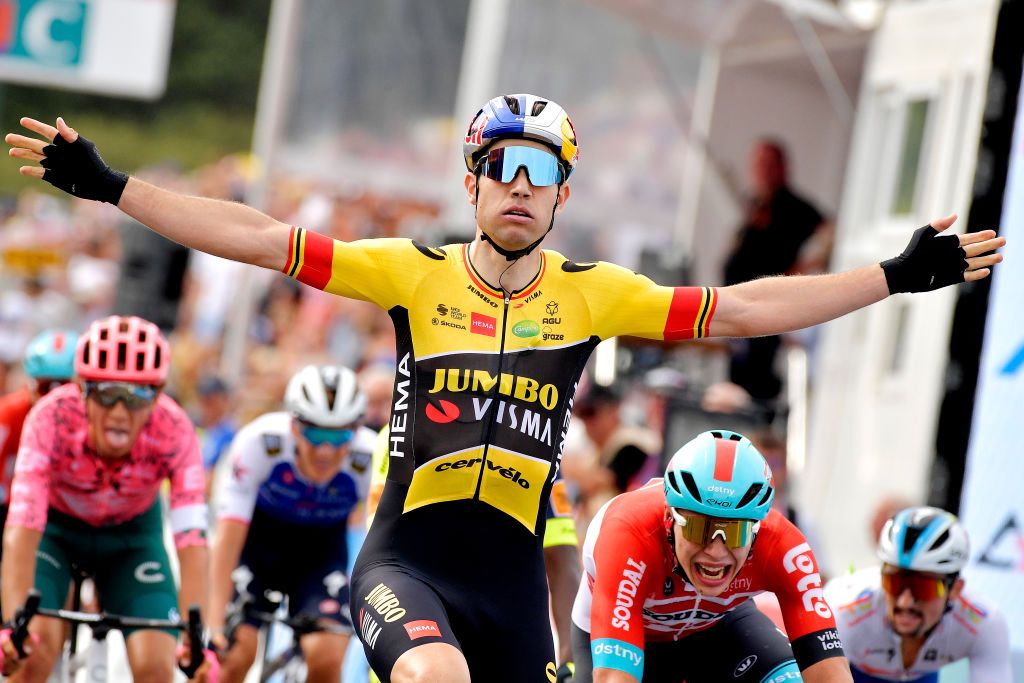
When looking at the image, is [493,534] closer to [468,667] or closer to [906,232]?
[468,667]

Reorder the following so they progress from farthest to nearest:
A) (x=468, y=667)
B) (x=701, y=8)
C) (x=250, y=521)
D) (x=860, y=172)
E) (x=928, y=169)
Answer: (x=701, y=8), (x=860, y=172), (x=928, y=169), (x=250, y=521), (x=468, y=667)

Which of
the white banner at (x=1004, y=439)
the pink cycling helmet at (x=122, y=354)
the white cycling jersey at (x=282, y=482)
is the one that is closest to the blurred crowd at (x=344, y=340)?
the white banner at (x=1004, y=439)

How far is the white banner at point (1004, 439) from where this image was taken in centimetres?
825

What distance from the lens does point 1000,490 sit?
832 cm

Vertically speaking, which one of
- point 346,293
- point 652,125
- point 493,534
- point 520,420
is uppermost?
point 652,125

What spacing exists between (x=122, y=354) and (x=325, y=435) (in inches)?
50.7

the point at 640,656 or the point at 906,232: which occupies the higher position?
the point at 906,232

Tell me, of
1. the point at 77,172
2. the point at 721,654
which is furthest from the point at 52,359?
the point at 721,654

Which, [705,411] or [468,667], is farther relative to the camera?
[705,411]

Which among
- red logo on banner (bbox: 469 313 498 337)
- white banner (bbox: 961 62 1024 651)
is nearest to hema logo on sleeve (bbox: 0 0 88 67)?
white banner (bbox: 961 62 1024 651)

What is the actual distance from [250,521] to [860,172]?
25.8 ft

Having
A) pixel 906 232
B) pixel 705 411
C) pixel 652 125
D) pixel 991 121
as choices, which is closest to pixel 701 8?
pixel 652 125

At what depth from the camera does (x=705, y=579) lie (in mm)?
5383

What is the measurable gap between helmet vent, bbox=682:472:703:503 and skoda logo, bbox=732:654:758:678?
84cm
